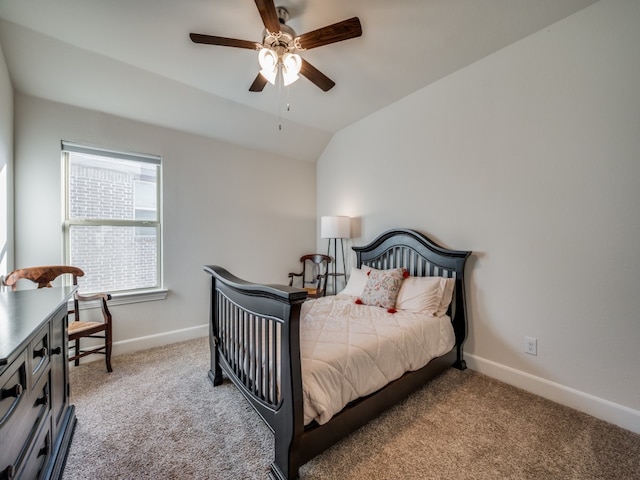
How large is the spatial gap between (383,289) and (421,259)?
0.54 metres

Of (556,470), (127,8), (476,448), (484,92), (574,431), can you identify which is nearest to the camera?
(556,470)

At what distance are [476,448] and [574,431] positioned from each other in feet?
2.27

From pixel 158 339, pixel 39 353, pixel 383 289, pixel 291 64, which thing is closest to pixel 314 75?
pixel 291 64

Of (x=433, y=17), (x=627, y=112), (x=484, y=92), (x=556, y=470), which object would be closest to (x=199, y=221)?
(x=433, y=17)

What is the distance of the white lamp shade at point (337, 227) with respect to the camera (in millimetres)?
3407

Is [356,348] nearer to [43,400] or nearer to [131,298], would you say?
[43,400]

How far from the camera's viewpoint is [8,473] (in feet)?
2.58

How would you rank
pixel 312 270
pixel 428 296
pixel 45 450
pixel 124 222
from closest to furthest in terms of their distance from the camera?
pixel 45 450
pixel 428 296
pixel 124 222
pixel 312 270

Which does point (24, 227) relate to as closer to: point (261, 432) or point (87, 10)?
point (87, 10)

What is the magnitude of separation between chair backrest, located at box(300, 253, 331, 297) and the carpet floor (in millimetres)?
2112

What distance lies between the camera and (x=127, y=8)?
1.77 meters

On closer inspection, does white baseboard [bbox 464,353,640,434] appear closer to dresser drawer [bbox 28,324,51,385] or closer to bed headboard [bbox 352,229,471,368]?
bed headboard [bbox 352,229,471,368]

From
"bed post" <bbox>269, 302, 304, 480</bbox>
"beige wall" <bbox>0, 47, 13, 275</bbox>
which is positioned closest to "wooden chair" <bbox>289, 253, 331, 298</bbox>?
"bed post" <bbox>269, 302, 304, 480</bbox>

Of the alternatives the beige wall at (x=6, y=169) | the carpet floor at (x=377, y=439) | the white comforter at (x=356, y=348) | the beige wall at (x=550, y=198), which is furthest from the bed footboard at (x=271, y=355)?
the beige wall at (x=550, y=198)
